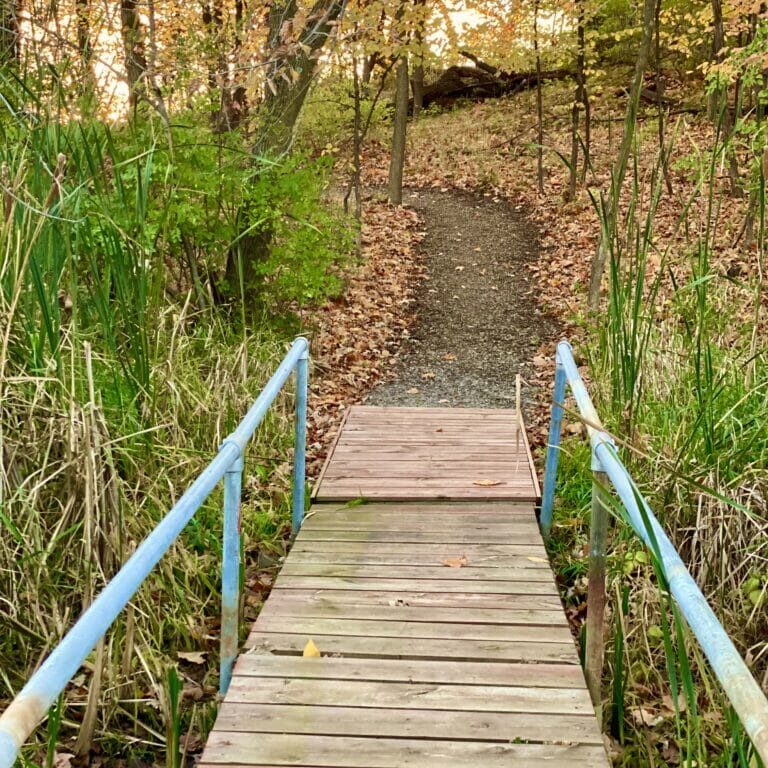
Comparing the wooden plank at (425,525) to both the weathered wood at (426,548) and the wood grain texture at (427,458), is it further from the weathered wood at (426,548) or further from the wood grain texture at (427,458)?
the wood grain texture at (427,458)

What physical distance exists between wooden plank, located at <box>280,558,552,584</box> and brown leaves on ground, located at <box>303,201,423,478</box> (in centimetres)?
210

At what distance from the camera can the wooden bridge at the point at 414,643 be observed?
229cm

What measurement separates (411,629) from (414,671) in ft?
1.05

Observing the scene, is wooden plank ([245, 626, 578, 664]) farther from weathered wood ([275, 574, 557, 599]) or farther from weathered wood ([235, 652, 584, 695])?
weathered wood ([275, 574, 557, 599])

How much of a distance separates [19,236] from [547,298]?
8.42 metres

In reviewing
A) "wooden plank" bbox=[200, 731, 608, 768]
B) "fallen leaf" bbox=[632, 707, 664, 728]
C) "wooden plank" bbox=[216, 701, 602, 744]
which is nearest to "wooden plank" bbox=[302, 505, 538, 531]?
"fallen leaf" bbox=[632, 707, 664, 728]

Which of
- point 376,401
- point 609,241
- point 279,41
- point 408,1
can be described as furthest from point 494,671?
point 408,1

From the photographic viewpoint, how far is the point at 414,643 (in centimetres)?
289

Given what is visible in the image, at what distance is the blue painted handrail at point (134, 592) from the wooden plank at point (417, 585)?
25.9 inches

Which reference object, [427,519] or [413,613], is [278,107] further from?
[413,613]

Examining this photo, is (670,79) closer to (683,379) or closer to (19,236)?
(683,379)

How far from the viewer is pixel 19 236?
2.84 m

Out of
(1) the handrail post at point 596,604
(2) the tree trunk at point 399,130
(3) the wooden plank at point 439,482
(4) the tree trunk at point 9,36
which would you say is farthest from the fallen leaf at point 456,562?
(2) the tree trunk at point 399,130

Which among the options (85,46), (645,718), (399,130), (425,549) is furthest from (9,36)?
(399,130)
